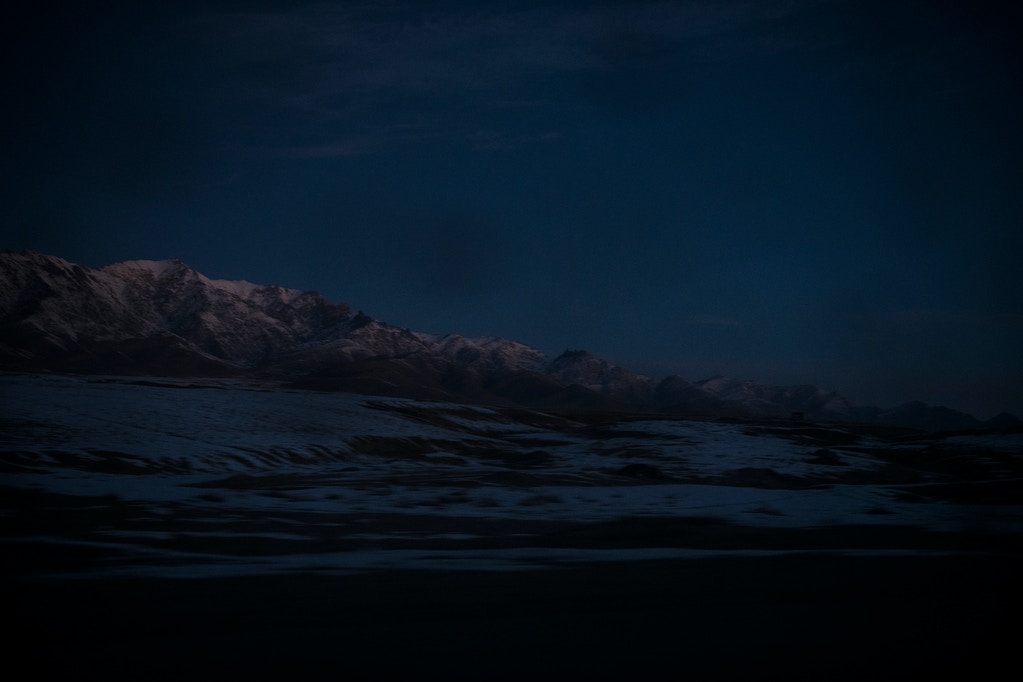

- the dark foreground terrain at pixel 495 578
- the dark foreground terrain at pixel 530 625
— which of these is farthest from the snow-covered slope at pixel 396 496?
the dark foreground terrain at pixel 530 625

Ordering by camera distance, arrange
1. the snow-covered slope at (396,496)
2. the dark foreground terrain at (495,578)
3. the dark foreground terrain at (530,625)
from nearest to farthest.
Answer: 1. the dark foreground terrain at (530,625)
2. the dark foreground terrain at (495,578)
3. the snow-covered slope at (396,496)

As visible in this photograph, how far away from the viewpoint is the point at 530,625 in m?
5.80

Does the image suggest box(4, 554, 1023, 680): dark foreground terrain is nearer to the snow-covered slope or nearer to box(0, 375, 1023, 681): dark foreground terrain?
box(0, 375, 1023, 681): dark foreground terrain

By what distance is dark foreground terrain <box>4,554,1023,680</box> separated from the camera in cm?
481

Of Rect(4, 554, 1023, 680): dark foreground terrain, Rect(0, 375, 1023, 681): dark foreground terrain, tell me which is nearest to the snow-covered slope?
Rect(0, 375, 1023, 681): dark foreground terrain

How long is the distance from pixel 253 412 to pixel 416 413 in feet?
63.8

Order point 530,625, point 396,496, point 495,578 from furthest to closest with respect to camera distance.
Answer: point 396,496 < point 495,578 < point 530,625

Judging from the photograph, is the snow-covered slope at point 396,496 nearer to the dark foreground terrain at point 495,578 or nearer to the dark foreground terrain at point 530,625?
the dark foreground terrain at point 495,578

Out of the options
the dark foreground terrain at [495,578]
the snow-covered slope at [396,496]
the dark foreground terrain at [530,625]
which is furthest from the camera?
the snow-covered slope at [396,496]

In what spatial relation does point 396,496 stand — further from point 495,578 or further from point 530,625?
point 530,625

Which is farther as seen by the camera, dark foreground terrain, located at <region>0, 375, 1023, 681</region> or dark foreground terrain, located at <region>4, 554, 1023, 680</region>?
dark foreground terrain, located at <region>0, 375, 1023, 681</region>

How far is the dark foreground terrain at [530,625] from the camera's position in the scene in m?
4.81

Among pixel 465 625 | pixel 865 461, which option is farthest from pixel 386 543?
pixel 865 461

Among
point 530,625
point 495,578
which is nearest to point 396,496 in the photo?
point 495,578
